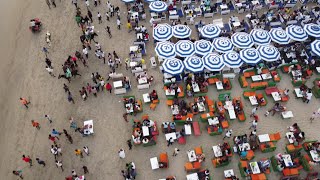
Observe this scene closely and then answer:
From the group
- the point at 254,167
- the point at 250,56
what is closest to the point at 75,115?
the point at 254,167

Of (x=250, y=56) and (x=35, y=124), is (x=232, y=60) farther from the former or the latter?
(x=35, y=124)

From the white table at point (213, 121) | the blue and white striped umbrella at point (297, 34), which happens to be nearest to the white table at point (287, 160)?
the white table at point (213, 121)

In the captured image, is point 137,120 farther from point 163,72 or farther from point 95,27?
point 95,27

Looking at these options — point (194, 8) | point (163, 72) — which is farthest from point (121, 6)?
point (163, 72)

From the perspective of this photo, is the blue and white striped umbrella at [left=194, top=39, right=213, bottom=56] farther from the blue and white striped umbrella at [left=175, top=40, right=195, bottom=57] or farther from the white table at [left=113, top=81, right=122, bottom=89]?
the white table at [left=113, top=81, right=122, bottom=89]

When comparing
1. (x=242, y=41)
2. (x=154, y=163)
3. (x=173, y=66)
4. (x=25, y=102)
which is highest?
(x=242, y=41)

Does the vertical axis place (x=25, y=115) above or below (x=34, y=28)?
below
